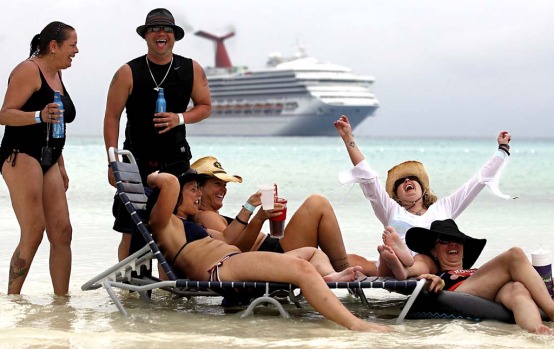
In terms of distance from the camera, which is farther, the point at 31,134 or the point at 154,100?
the point at 154,100

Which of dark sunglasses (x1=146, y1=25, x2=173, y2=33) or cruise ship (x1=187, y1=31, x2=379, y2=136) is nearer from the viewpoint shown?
dark sunglasses (x1=146, y1=25, x2=173, y2=33)

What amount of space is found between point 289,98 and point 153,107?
61113 mm

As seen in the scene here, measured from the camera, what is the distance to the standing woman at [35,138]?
439 centimetres

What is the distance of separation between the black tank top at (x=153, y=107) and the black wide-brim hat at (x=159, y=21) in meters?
0.13

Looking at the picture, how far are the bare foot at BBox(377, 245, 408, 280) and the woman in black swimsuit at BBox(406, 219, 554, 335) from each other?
103 mm

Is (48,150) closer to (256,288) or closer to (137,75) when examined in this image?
(137,75)

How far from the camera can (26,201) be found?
4422 mm

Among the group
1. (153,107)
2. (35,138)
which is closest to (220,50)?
(153,107)

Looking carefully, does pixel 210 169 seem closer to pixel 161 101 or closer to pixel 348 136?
pixel 161 101

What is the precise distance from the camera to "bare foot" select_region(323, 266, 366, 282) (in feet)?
13.0

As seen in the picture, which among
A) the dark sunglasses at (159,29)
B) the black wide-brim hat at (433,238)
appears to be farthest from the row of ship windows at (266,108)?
the black wide-brim hat at (433,238)

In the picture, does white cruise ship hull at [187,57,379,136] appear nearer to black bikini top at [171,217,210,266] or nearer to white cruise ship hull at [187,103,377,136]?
white cruise ship hull at [187,103,377,136]

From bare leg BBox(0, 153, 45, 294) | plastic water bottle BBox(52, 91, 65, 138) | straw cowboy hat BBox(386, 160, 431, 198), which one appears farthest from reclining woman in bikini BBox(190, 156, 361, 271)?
bare leg BBox(0, 153, 45, 294)

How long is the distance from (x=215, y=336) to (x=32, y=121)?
1374mm
